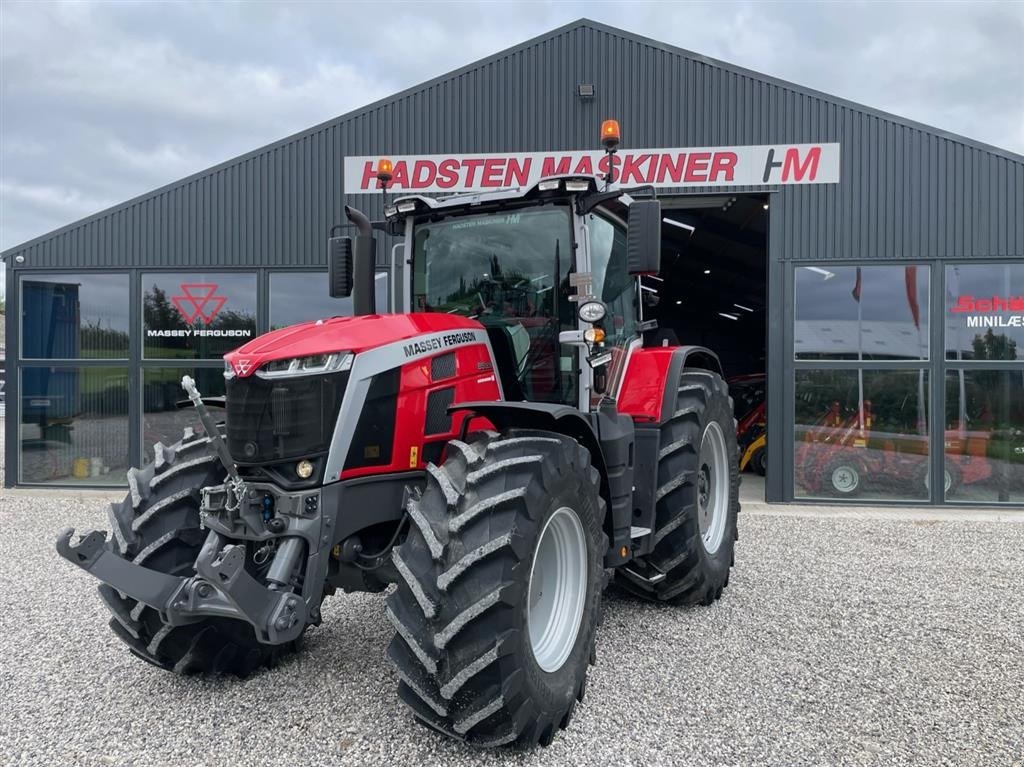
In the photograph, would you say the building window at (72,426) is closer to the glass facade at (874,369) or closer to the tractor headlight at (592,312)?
the glass facade at (874,369)

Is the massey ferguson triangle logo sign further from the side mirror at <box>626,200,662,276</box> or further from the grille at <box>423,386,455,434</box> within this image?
the side mirror at <box>626,200,662,276</box>

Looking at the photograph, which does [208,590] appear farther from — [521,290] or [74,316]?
[74,316]

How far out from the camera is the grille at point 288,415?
3039 millimetres

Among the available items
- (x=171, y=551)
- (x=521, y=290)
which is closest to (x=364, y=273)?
(x=521, y=290)

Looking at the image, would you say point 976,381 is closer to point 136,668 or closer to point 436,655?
point 436,655

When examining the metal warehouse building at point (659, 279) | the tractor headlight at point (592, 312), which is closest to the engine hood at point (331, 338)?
the tractor headlight at point (592, 312)

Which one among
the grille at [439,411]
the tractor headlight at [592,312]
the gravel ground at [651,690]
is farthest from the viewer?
the tractor headlight at [592,312]

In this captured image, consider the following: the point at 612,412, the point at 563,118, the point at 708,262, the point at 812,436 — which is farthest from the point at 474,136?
the point at 708,262

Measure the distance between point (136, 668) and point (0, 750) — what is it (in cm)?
84

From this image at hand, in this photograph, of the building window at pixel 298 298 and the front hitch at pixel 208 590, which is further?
the building window at pixel 298 298

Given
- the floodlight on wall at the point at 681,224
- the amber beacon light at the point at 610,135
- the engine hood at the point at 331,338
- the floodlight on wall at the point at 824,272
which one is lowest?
the engine hood at the point at 331,338

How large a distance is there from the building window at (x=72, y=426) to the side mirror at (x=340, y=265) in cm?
688

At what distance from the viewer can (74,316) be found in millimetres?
10023

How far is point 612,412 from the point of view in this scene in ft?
13.3
